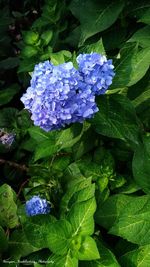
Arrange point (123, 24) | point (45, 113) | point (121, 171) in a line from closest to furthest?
point (45, 113), point (121, 171), point (123, 24)

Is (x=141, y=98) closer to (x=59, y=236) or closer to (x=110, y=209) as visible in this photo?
(x=110, y=209)

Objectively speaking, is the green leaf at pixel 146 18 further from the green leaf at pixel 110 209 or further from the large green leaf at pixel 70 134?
the green leaf at pixel 110 209

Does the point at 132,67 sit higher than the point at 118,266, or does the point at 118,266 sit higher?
the point at 132,67

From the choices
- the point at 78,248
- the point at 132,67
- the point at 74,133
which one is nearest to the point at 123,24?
the point at 132,67

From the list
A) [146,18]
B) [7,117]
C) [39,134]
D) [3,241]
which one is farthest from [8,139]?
[146,18]

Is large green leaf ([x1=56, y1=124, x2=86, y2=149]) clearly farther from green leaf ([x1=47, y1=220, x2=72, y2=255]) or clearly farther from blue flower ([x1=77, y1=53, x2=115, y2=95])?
green leaf ([x1=47, y1=220, x2=72, y2=255])

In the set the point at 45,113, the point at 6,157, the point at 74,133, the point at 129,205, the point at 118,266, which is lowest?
the point at 6,157

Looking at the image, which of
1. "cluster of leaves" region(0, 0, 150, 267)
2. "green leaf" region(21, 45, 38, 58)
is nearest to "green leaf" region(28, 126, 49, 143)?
"cluster of leaves" region(0, 0, 150, 267)

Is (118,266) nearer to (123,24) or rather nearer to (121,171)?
(121,171)
